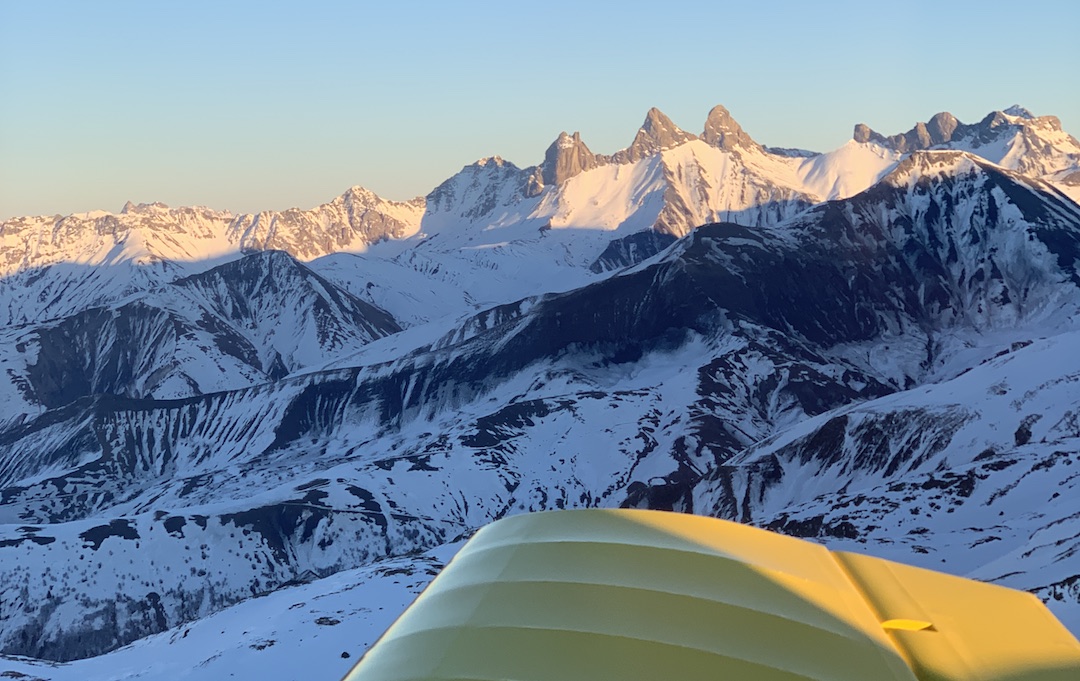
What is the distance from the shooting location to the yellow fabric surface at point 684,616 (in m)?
10.4

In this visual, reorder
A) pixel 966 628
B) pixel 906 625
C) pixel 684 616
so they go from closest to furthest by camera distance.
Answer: pixel 684 616 < pixel 906 625 < pixel 966 628

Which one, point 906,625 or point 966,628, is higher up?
point 906,625

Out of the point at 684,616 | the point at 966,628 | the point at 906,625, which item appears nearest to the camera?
the point at 684,616

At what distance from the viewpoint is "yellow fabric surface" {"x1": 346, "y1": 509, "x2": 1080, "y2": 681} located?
34.0 feet

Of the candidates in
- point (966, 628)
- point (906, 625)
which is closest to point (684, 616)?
point (906, 625)

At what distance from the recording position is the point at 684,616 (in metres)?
11.4

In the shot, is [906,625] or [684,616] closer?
[684,616]

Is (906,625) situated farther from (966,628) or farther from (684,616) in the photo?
(684,616)

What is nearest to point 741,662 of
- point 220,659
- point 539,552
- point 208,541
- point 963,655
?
point 963,655

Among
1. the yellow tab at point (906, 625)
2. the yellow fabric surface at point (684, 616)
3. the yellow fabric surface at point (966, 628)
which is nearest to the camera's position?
the yellow fabric surface at point (684, 616)

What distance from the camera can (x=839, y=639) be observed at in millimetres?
11250

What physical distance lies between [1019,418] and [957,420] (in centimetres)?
916

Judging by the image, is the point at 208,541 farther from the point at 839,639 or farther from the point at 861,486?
the point at 839,639

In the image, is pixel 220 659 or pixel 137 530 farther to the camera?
pixel 137 530
